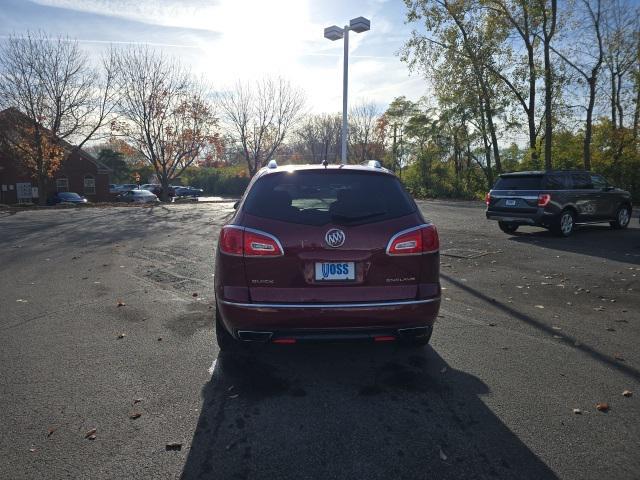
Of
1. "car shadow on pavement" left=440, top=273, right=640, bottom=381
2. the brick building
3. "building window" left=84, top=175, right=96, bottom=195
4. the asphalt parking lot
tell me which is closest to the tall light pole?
"car shadow on pavement" left=440, top=273, right=640, bottom=381

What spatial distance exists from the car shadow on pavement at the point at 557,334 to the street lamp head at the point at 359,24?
1189 cm

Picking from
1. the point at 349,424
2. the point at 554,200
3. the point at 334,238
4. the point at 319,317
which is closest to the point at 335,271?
the point at 334,238

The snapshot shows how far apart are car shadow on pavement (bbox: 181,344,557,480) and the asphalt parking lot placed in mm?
11

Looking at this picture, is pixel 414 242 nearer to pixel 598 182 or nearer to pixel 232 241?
pixel 232 241

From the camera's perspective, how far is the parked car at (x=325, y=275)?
321 cm

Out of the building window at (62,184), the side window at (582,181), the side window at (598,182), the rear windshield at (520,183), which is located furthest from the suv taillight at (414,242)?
the building window at (62,184)

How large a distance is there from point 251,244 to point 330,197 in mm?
982

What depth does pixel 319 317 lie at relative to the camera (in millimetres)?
3197

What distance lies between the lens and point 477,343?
14.1 feet

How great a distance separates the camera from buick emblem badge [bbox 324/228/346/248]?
3.23 metres

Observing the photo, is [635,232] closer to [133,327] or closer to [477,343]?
[477,343]

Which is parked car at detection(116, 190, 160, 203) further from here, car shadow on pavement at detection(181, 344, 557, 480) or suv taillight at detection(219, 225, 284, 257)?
suv taillight at detection(219, 225, 284, 257)

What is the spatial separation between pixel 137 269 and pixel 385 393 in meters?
6.02

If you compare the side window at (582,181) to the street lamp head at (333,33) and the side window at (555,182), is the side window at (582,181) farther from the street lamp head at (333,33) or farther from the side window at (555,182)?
the street lamp head at (333,33)
